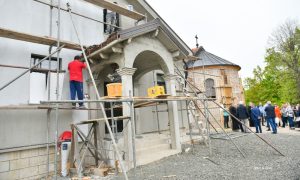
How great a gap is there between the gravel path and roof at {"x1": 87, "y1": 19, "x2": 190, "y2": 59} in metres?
4.21

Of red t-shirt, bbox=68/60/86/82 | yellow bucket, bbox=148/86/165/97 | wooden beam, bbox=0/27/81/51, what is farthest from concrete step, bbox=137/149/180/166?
wooden beam, bbox=0/27/81/51

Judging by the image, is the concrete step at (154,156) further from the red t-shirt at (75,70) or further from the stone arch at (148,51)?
the red t-shirt at (75,70)

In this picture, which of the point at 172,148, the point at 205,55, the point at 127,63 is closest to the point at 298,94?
the point at 205,55

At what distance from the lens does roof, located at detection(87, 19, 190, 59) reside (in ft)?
22.3

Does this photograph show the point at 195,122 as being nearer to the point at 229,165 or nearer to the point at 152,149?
the point at 152,149

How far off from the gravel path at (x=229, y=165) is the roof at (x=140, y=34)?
166 inches

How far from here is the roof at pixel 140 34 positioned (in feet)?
22.3

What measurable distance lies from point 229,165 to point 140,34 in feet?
17.4

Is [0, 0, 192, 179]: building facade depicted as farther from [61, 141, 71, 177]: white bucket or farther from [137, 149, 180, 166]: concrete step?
[61, 141, 71, 177]: white bucket

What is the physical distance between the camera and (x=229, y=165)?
6426 millimetres

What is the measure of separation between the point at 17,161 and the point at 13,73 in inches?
107

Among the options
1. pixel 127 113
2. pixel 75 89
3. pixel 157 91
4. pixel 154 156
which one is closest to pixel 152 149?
pixel 154 156

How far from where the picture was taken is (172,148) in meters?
8.43

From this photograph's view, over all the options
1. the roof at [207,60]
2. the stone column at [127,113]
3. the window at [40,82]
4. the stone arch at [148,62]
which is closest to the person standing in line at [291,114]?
the stone arch at [148,62]
